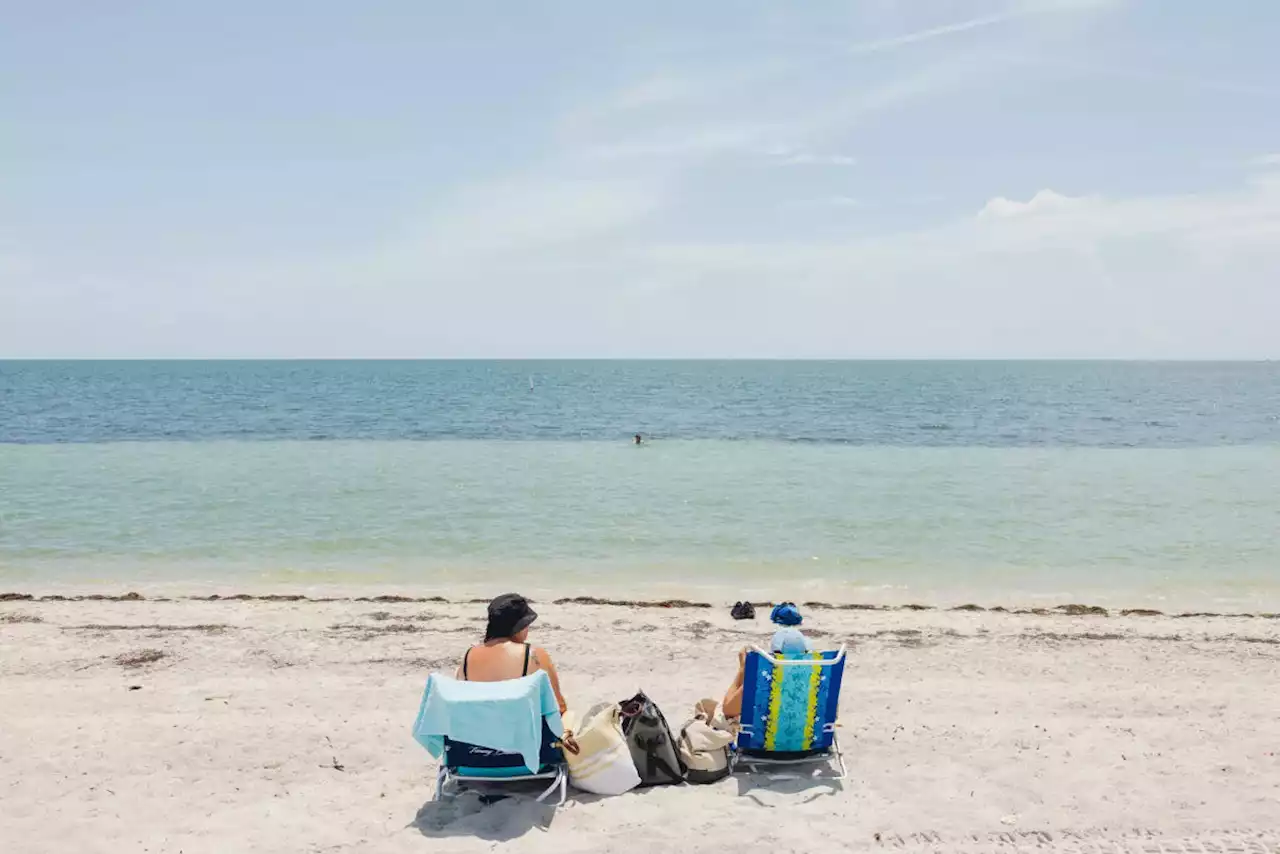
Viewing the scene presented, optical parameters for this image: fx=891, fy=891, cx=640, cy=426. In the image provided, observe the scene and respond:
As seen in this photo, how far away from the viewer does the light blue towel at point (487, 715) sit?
5973 mm

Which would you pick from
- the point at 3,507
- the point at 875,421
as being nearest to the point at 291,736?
the point at 3,507

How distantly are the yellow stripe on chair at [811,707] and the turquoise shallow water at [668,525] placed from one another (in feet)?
24.5

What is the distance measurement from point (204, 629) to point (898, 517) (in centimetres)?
1495

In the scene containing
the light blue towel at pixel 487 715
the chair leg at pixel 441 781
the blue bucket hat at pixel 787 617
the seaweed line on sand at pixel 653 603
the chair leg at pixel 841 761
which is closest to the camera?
the light blue towel at pixel 487 715

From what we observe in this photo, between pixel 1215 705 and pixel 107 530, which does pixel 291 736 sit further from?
pixel 107 530

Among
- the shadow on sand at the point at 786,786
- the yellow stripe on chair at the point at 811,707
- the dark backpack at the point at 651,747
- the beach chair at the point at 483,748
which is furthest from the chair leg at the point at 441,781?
the yellow stripe on chair at the point at 811,707

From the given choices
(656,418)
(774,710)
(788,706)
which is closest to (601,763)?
(774,710)

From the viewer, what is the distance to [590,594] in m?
14.1

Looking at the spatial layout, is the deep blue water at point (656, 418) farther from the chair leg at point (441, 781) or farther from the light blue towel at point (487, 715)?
the light blue towel at point (487, 715)

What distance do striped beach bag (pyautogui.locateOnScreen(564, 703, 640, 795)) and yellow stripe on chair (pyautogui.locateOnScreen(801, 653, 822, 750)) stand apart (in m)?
Answer: 1.33

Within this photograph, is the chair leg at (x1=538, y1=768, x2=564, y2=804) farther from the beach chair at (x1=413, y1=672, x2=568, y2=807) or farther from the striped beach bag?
the striped beach bag

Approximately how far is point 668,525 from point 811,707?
12.9 m

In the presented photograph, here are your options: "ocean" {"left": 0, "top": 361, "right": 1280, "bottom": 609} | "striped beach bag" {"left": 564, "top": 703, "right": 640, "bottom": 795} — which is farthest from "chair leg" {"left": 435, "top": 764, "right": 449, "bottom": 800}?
"ocean" {"left": 0, "top": 361, "right": 1280, "bottom": 609}

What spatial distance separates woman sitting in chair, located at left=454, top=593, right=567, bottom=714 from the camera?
632 cm
